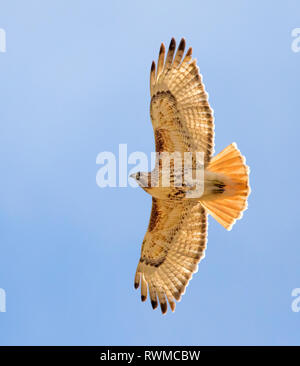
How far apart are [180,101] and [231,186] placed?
148cm

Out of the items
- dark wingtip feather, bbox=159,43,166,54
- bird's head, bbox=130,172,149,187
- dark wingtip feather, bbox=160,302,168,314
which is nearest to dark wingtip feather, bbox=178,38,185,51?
dark wingtip feather, bbox=159,43,166,54

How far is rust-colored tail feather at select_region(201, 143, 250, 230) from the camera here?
10.3 metres

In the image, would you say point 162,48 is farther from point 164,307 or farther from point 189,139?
point 164,307

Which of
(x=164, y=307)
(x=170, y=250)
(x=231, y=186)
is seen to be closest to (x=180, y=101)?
(x=231, y=186)

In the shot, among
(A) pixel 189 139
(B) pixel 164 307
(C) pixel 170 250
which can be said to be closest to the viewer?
(A) pixel 189 139

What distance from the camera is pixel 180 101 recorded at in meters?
10.5

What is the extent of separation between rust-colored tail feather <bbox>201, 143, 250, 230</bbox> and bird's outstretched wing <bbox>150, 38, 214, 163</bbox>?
10.5 inches

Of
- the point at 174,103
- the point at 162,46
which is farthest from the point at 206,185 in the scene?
the point at 162,46

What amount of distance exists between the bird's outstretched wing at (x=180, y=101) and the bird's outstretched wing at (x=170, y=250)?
1262 millimetres

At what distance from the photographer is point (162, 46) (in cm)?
1041

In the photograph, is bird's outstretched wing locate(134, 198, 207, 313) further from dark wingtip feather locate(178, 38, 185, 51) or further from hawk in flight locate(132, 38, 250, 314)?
dark wingtip feather locate(178, 38, 185, 51)

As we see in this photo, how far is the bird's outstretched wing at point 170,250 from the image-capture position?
444 inches

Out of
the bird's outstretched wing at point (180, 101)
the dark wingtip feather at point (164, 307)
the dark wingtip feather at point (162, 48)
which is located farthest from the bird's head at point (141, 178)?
the dark wingtip feather at point (164, 307)
